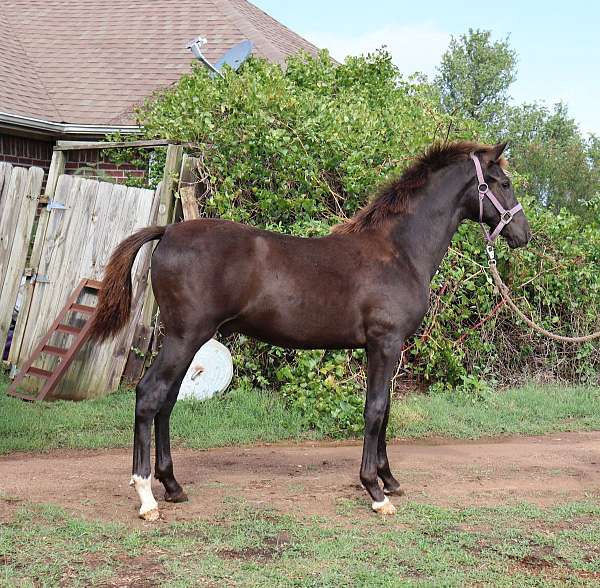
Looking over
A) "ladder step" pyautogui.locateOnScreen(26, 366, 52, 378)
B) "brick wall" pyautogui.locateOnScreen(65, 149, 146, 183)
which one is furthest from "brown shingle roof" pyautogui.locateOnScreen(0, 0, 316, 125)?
"ladder step" pyautogui.locateOnScreen(26, 366, 52, 378)

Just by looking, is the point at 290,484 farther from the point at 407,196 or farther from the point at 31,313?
the point at 31,313

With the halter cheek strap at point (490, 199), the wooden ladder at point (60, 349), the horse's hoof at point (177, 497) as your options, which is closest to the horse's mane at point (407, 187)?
the halter cheek strap at point (490, 199)

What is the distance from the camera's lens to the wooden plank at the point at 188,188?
8219 millimetres

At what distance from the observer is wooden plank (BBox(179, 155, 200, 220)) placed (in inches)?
324

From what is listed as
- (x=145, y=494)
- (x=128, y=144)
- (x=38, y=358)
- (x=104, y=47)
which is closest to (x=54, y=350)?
(x=38, y=358)

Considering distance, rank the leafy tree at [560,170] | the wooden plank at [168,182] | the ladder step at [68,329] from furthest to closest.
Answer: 1. the leafy tree at [560,170]
2. the wooden plank at [168,182]
3. the ladder step at [68,329]

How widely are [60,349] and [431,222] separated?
4555 millimetres

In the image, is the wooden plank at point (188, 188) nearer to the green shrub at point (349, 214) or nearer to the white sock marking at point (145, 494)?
the green shrub at point (349, 214)

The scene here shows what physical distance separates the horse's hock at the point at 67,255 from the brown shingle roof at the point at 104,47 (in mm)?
2617

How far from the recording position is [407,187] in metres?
5.59

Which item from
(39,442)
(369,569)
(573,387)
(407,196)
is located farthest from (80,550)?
(573,387)

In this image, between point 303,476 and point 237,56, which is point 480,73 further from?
point 303,476

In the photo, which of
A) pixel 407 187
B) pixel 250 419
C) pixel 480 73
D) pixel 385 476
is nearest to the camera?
pixel 385 476

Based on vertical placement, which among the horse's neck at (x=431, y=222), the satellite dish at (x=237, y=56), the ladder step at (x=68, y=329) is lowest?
the ladder step at (x=68, y=329)
